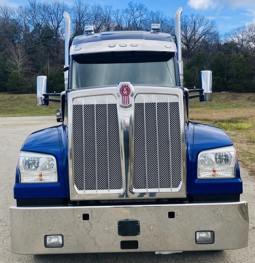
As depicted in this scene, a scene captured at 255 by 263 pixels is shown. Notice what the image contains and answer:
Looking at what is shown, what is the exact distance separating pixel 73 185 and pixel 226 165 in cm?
148

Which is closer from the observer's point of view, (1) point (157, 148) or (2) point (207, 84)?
(1) point (157, 148)

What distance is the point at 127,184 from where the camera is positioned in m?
3.50

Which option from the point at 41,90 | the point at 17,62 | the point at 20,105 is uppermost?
the point at 17,62

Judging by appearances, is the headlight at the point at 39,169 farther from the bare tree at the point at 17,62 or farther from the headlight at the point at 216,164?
the bare tree at the point at 17,62

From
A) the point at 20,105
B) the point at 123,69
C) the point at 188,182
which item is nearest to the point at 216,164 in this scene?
the point at 188,182

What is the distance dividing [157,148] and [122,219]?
734mm

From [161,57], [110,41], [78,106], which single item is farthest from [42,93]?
[78,106]

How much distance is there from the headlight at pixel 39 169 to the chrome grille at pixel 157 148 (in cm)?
79

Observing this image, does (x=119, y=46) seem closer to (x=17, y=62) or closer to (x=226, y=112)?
(x=226, y=112)

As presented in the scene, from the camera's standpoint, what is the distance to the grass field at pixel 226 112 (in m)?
12.0

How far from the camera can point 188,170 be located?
11.7ft

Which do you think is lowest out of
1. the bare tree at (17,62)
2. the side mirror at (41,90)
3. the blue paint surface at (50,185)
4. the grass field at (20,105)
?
the blue paint surface at (50,185)

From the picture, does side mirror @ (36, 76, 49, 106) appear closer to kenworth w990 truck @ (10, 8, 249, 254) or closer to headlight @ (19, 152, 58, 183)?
kenworth w990 truck @ (10, 8, 249, 254)

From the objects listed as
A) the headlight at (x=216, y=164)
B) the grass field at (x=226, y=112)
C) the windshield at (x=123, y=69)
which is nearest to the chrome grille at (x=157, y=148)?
the headlight at (x=216, y=164)
